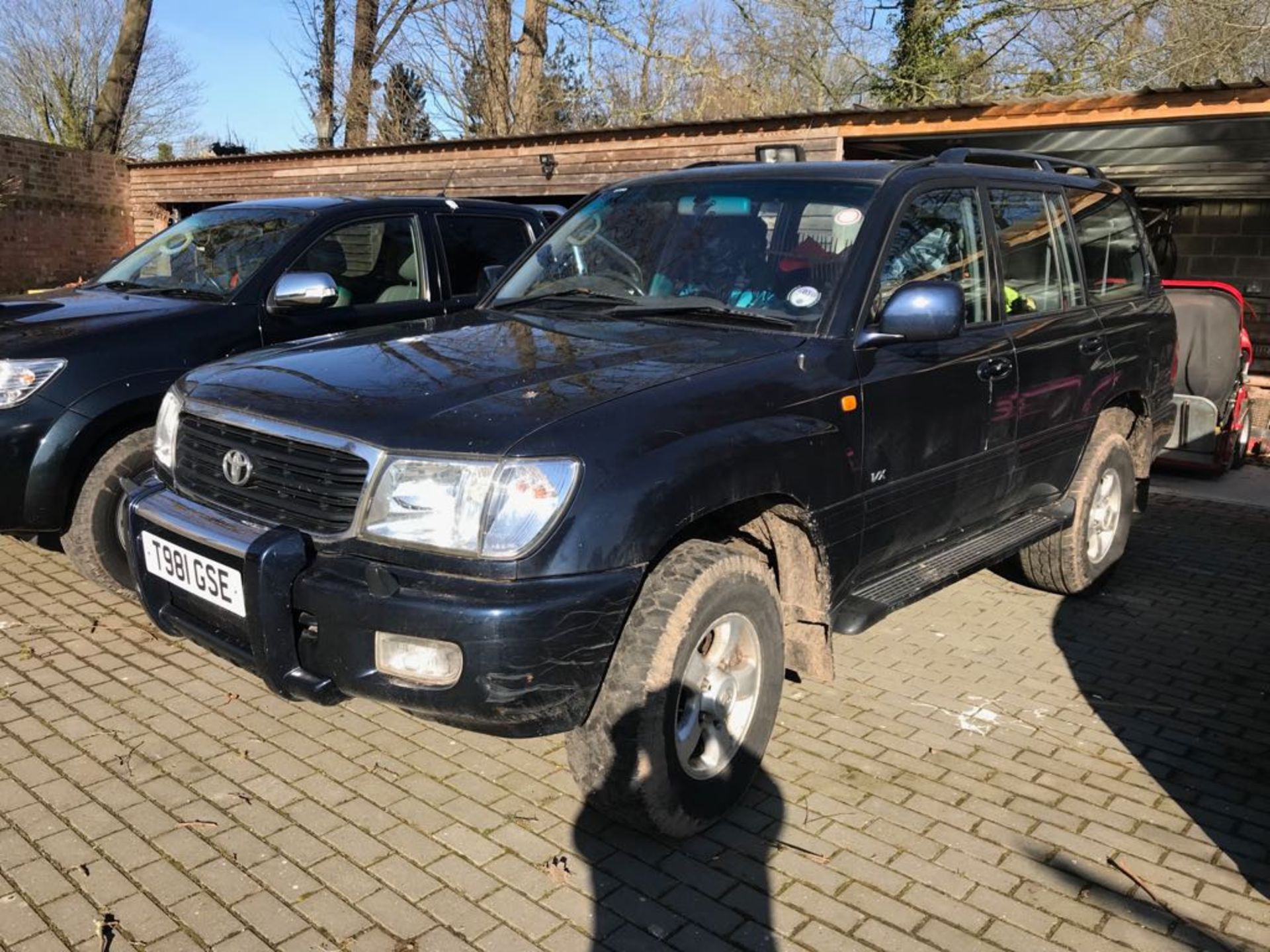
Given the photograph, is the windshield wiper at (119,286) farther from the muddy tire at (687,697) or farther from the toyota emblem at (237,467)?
the muddy tire at (687,697)

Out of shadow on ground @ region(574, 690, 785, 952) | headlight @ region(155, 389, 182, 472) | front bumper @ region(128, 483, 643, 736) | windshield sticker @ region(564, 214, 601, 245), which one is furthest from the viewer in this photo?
windshield sticker @ region(564, 214, 601, 245)

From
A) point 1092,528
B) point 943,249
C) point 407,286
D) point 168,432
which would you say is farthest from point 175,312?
point 1092,528

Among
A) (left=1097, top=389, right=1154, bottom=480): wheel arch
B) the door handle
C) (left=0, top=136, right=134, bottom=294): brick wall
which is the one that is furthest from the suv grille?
(left=0, top=136, right=134, bottom=294): brick wall

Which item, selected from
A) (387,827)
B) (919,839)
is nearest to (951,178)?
(919,839)

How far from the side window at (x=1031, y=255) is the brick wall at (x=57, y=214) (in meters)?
17.9

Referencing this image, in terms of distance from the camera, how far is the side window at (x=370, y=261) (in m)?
5.75

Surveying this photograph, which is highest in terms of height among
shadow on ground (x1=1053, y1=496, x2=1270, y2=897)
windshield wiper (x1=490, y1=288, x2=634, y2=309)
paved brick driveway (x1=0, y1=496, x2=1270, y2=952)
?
windshield wiper (x1=490, y1=288, x2=634, y2=309)

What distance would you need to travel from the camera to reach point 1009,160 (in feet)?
17.5

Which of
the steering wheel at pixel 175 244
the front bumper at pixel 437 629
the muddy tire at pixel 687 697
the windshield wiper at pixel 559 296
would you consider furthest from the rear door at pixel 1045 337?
the steering wheel at pixel 175 244

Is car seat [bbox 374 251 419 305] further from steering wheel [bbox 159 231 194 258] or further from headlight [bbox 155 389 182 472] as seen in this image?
headlight [bbox 155 389 182 472]

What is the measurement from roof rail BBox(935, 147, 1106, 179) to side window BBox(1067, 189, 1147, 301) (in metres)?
0.23

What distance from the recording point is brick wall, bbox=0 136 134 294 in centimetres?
1791

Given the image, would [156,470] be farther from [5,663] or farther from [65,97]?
[65,97]

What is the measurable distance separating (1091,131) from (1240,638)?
5.93m
